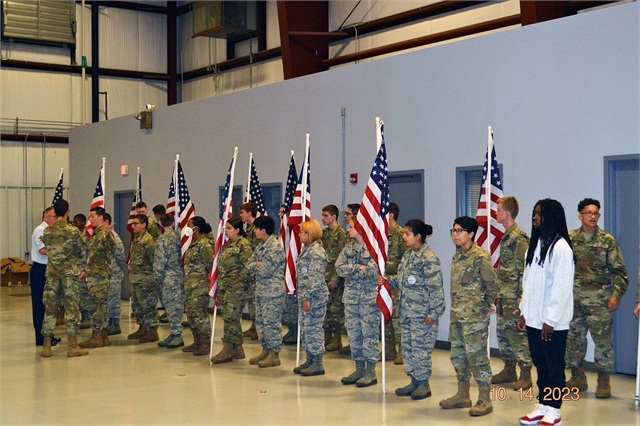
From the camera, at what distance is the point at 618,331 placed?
7.55 m

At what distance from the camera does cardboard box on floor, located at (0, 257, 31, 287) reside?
59.3 feet

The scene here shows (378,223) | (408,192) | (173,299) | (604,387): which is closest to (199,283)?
(173,299)

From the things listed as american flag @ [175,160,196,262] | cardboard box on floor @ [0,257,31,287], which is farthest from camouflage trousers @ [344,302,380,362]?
cardboard box on floor @ [0,257,31,287]

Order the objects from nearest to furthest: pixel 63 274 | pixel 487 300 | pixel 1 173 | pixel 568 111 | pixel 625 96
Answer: pixel 487 300, pixel 625 96, pixel 568 111, pixel 63 274, pixel 1 173

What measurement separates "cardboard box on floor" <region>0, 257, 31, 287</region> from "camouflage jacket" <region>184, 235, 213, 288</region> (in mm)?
10791

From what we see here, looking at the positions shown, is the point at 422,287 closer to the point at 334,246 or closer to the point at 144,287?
the point at 334,246

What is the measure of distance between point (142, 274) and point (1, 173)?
32.0 ft

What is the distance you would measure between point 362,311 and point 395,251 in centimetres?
152

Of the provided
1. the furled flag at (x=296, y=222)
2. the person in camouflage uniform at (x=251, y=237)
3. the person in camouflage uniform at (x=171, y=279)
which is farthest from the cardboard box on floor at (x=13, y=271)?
the furled flag at (x=296, y=222)

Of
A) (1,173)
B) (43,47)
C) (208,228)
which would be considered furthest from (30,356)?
(43,47)

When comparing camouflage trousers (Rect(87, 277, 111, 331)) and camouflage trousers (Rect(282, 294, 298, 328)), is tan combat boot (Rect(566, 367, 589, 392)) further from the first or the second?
camouflage trousers (Rect(87, 277, 111, 331))

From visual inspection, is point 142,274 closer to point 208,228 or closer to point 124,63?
point 208,228

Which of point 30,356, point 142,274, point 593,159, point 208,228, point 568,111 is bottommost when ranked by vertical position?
point 30,356

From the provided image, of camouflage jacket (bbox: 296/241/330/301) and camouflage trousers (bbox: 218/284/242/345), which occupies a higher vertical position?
camouflage jacket (bbox: 296/241/330/301)
